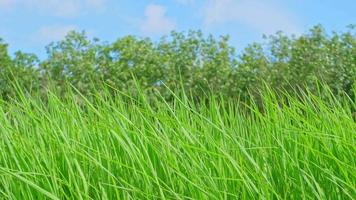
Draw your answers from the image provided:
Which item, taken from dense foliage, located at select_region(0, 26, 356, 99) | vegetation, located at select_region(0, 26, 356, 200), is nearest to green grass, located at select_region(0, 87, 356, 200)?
vegetation, located at select_region(0, 26, 356, 200)

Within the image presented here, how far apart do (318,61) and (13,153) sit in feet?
32.4

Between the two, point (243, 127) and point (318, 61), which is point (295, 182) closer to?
point (243, 127)

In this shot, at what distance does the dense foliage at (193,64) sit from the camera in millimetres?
11461

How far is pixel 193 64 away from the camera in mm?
11945

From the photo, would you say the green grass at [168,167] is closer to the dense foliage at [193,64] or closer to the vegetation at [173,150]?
the vegetation at [173,150]

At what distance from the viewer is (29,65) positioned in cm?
1138

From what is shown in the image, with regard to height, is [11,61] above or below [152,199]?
above

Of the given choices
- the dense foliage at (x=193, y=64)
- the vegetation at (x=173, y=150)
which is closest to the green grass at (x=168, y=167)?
the vegetation at (x=173, y=150)

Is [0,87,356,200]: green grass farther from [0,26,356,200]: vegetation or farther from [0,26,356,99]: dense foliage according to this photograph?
[0,26,356,99]: dense foliage

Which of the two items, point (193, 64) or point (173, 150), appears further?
point (193, 64)

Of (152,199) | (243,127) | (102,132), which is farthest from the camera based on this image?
(243,127)

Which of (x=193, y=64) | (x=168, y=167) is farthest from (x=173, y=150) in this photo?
(x=193, y=64)

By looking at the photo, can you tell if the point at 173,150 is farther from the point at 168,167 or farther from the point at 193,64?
the point at 193,64

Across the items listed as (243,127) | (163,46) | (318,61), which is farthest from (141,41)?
(243,127)
